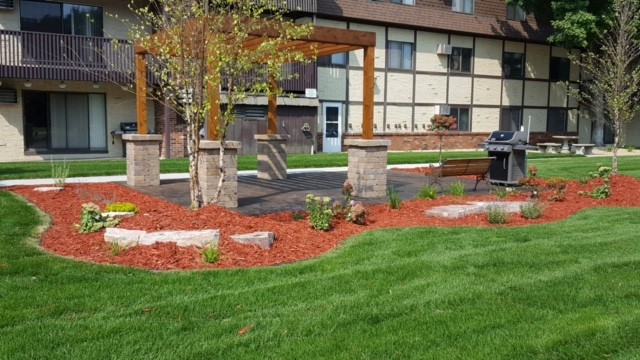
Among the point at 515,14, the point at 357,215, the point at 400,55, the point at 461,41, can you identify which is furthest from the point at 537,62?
the point at 357,215

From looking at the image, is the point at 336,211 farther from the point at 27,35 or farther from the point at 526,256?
the point at 27,35

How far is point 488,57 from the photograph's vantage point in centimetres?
3177

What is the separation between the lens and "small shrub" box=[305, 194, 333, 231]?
8.34 m

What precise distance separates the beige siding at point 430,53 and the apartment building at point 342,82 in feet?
0.20

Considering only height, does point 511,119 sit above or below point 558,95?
below

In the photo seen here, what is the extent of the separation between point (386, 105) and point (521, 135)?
14.7 meters

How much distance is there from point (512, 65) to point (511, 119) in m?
2.86

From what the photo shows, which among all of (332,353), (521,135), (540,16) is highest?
(540,16)

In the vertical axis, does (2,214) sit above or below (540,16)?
below

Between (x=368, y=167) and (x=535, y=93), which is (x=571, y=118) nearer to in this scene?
(x=535, y=93)

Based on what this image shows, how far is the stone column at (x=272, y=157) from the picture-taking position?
14.9 m

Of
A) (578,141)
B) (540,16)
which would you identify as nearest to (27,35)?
(540,16)

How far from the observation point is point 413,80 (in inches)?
1155

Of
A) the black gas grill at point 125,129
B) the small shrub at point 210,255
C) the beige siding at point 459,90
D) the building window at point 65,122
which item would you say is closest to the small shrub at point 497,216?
the small shrub at point 210,255
